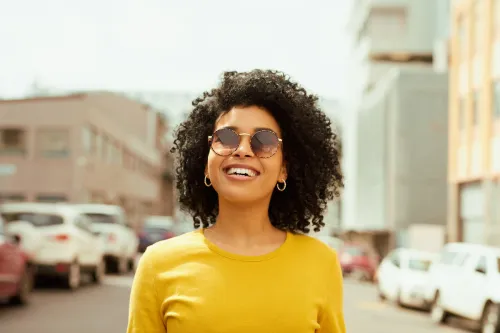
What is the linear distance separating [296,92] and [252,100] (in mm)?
252

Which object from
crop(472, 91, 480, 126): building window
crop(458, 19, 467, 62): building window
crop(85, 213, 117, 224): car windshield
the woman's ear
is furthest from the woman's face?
crop(458, 19, 467, 62): building window

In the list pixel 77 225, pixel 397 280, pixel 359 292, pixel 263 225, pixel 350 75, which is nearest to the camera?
pixel 263 225

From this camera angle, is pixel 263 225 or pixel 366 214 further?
pixel 366 214

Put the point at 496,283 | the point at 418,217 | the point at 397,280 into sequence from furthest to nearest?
the point at 418,217
the point at 397,280
the point at 496,283

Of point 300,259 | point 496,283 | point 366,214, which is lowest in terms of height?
point 366,214

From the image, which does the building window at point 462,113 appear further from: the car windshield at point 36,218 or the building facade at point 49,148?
the car windshield at point 36,218

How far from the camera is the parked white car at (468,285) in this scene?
51.7 ft

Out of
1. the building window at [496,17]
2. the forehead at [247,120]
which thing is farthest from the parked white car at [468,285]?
the building window at [496,17]

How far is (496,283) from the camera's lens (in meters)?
15.8

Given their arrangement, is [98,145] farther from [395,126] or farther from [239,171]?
[239,171]

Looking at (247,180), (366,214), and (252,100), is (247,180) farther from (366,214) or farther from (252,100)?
(366,214)

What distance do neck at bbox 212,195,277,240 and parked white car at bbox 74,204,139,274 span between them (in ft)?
76.1

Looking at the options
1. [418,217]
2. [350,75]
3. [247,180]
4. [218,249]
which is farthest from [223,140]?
[350,75]

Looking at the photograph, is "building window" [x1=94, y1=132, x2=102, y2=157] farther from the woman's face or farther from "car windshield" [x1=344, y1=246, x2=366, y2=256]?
the woman's face
